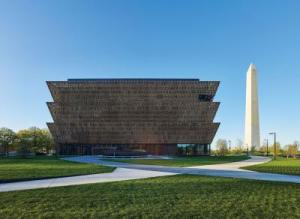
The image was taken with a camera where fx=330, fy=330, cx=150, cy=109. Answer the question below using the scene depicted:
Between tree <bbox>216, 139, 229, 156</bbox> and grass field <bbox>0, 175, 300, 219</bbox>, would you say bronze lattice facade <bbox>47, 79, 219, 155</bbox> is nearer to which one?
tree <bbox>216, 139, 229, 156</bbox>

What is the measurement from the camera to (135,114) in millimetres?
82375

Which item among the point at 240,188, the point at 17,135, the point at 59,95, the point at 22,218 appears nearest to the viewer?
the point at 22,218

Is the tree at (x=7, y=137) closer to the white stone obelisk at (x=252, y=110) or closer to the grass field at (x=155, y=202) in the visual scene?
the white stone obelisk at (x=252, y=110)

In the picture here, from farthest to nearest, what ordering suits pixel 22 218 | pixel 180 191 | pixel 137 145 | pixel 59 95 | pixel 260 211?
1. pixel 137 145
2. pixel 59 95
3. pixel 180 191
4. pixel 260 211
5. pixel 22 218

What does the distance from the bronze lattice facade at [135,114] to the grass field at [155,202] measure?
6459cm

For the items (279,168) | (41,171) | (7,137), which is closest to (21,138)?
(7,137)

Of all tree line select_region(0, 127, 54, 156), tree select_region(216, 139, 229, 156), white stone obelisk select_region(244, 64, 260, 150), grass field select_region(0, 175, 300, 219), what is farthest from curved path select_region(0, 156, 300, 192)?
white stone obelisk select_region(244, 64, 260, 150)

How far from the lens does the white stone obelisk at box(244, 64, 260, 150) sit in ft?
322

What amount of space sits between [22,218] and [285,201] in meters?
8.90

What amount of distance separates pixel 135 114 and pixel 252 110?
126 ft

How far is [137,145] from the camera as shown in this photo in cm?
8606

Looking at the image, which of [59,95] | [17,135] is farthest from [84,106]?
[17,135]

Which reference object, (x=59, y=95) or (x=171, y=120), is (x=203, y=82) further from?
(x=59, y=95)

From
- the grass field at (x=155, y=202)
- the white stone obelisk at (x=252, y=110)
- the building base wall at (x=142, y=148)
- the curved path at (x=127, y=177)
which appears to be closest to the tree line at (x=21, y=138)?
the building base wall at (x=142, y=148)
